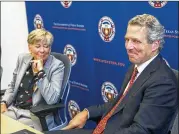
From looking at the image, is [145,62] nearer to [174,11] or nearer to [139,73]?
[139,73]

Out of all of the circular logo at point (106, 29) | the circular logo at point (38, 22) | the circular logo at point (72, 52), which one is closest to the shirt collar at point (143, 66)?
the circular logo at point (106, 29)

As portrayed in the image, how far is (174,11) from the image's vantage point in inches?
82.9

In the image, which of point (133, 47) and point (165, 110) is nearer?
point (165, 110)

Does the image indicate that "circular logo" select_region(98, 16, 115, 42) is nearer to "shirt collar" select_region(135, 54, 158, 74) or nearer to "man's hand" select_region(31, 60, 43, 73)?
"man's hand" select_region(31, 60, 43, 73)

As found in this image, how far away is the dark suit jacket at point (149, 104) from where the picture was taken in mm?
1417

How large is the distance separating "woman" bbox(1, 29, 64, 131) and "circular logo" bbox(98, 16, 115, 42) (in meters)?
0.56

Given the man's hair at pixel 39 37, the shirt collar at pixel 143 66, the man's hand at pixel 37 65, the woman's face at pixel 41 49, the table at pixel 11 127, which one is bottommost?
the table at pixel 11 127

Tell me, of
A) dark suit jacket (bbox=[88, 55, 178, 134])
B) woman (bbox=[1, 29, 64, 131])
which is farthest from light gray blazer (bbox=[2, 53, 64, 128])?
dark suit jacket (bbox=[88, 55, 178, 134])

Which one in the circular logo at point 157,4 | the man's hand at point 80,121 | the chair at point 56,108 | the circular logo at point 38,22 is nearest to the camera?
the man's hand at point 80,121

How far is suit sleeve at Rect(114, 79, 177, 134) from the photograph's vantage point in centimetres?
141

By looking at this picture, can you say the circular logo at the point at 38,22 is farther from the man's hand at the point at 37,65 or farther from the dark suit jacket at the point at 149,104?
the dark suit jacket at the point at 149,104

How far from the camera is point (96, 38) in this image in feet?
9.23

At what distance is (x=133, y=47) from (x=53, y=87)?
85 centimetres

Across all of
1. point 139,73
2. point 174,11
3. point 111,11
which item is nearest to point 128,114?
point 139,73
